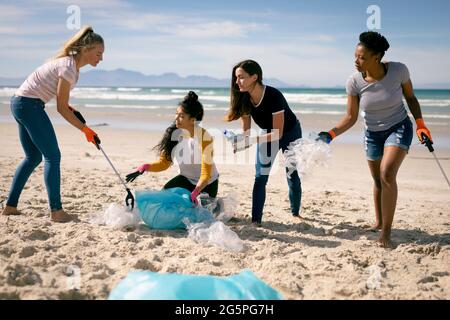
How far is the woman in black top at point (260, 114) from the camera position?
4215 mm

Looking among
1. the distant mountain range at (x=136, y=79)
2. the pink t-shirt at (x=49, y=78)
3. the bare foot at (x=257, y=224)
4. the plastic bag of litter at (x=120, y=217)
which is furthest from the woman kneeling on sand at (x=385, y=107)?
the distant mountain range at (x=136, y=79)

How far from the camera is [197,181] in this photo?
182 inches

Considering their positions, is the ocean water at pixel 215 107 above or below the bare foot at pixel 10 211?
above

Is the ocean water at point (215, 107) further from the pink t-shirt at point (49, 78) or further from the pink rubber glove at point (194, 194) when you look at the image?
the pink t-shirt at point (49, 78)

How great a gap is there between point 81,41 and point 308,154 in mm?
2302

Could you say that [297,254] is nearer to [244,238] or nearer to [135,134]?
[244,238]

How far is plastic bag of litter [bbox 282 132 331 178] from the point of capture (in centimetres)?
423

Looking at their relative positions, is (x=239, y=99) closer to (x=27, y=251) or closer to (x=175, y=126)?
(x=175, y=126)

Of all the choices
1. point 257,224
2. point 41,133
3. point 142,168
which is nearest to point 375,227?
point 257,224

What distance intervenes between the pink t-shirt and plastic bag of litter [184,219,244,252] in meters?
1.71

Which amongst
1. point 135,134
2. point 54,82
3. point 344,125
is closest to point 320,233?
point 344,125

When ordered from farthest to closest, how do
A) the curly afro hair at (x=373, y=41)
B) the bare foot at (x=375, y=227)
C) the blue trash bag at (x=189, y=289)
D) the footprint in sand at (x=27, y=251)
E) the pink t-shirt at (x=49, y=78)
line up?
the bare foot at (x=375, y=227), the pink t-shirt at (x=49, y=78), the curly afro hair at (x=373, y=41), the footprint in sand at (x=27, y=251), the blue trash bag at (x=189, y=289)

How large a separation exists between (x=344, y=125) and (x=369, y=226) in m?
1.09

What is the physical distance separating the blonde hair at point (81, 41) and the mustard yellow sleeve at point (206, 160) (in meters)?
1.30
